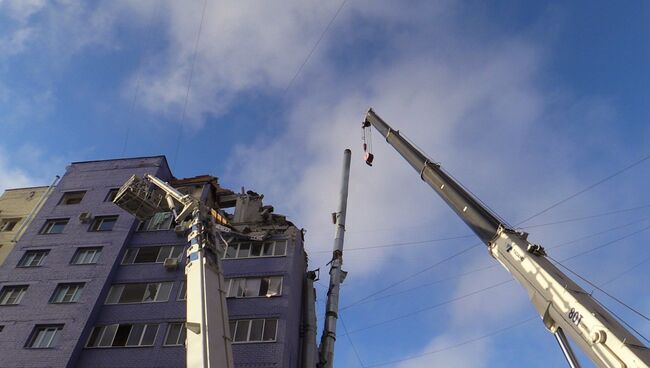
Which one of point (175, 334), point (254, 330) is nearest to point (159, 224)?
point (175, 334)

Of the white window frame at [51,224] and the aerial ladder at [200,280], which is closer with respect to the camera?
the aerial ladder at [200,280]

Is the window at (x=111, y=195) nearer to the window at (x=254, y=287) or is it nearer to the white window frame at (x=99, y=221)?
the white window frame at (x=99, y=221)

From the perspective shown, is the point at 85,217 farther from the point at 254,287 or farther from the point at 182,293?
the point at 254,287

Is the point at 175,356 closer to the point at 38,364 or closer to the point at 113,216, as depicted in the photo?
the point at 38,364

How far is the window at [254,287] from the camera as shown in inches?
1283

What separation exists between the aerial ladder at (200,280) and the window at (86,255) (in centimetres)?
1892

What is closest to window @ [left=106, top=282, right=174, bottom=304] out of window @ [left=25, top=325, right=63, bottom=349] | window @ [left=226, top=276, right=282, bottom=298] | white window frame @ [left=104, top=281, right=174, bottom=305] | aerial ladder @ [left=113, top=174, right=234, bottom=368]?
white window frame @ [left=104, top=281, right=174, bottom=305]

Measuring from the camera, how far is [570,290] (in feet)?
49.8

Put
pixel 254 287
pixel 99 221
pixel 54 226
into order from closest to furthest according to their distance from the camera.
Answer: pixel 254 287 < pixel 99 221 < pixel 54 226

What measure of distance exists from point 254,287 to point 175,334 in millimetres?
6224

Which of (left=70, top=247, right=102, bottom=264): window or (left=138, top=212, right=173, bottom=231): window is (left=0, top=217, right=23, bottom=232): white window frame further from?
(left=138, top=212, right=173, bottom=231): window

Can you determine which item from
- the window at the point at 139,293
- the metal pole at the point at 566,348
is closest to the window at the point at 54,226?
the window at the point at 139,293

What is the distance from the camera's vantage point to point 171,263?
3459 cm

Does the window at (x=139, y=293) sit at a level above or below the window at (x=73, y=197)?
below
